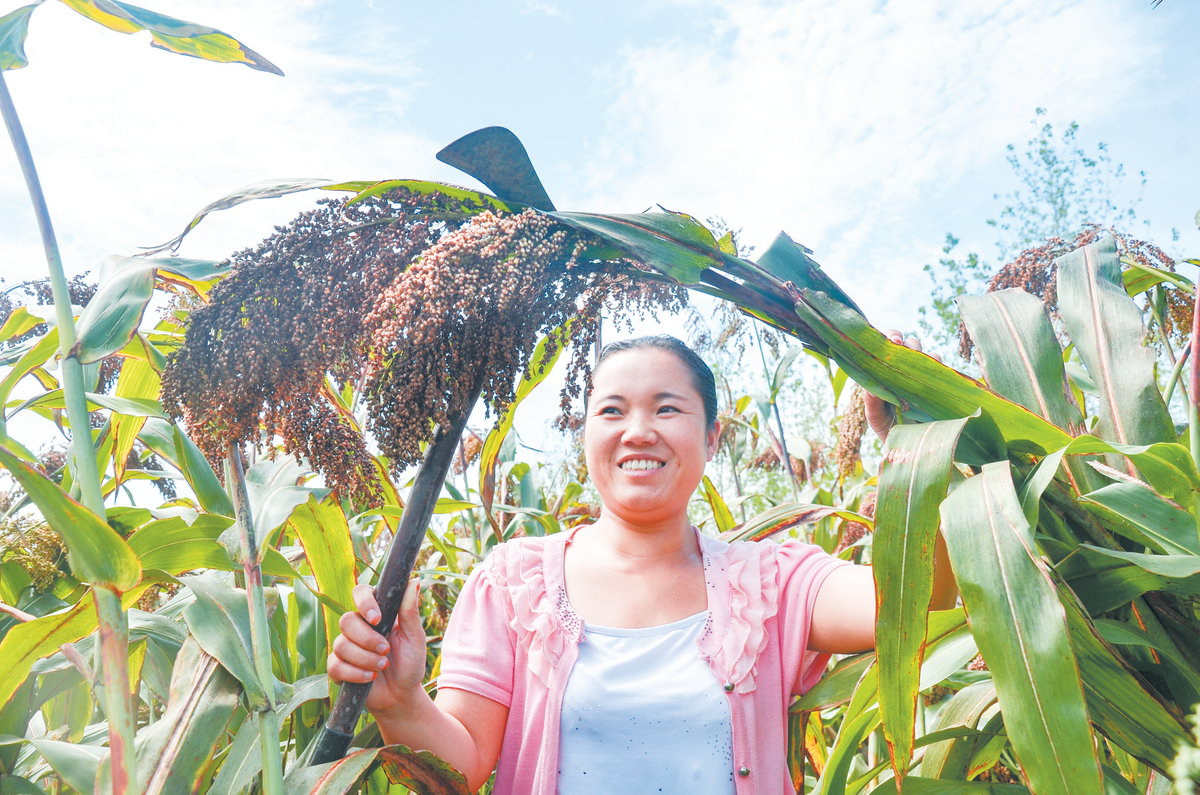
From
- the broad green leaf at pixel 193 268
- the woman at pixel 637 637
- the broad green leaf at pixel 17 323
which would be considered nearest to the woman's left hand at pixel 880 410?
the woman at pixel 637 637

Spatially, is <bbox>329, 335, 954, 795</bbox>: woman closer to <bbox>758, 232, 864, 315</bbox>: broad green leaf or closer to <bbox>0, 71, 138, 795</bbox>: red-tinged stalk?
<bbox>758, 232, 864, 315</bbox>: broad green leaf

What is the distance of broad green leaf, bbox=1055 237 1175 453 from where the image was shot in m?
1.18

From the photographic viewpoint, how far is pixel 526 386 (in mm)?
1505

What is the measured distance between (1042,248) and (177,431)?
7.66 feet

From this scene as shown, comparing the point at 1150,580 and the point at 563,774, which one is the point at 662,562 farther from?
the point at 1150,580

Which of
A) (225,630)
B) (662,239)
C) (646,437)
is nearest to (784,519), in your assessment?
(646,437)

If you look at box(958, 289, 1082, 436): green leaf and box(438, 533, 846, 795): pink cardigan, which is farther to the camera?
box(438, 533, 846, 795): pink cardigan

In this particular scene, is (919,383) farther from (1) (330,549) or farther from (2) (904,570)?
(1) (330,549)

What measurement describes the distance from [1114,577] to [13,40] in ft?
5.95

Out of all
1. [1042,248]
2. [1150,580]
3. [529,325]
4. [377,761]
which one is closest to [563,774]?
[377,761]

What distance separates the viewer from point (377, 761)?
44.4 inches

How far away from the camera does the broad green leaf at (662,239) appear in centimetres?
113

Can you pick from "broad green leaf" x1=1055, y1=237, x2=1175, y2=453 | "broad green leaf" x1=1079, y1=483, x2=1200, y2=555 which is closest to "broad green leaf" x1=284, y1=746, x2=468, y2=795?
"broad green leaf" x1=1079, y1=483, x2=1200, y2=555

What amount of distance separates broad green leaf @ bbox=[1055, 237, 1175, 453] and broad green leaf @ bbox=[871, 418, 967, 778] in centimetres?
Answer: 51
